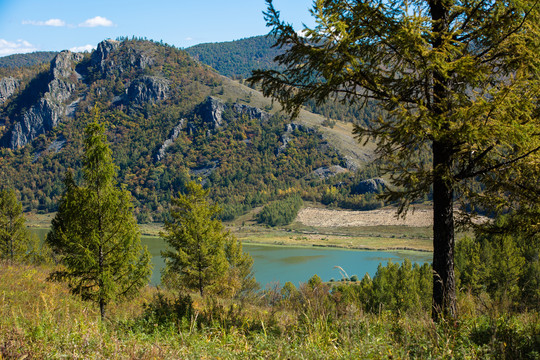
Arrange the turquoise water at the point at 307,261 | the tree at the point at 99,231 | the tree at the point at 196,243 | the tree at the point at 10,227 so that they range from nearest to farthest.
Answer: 1. the tree at the point at 99,231
2. the tree at the point at 196,243
3. the tree at the point at 10,227
4. the turquoise water at the point at 307,261

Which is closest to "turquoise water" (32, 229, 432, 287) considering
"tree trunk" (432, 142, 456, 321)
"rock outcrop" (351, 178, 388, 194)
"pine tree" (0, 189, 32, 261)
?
"pine tree" (0, 189, 32, 261)

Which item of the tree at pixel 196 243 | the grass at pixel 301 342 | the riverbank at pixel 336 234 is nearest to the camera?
the grass at pixel 301 342

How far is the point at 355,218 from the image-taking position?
147m

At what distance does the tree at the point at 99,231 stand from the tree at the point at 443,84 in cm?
719

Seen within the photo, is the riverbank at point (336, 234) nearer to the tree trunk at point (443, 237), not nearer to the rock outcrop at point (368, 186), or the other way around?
the rock outcrop at point (368, 186)

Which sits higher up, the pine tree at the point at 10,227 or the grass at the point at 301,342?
the grass at the point at 301,342

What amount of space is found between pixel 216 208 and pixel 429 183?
16637 millimetres

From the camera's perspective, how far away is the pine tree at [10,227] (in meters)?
27.9

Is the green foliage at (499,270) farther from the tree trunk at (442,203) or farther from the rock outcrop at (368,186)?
the rock outcrop at (368,186)

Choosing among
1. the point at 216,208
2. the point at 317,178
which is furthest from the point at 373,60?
the point at 317,178

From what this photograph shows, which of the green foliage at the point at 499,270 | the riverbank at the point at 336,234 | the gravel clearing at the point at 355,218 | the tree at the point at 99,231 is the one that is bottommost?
the riverbank at the point at 336,234

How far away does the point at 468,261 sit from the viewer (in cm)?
3378

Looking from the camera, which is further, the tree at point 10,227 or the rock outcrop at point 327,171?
the rock outcrop at point 327,171

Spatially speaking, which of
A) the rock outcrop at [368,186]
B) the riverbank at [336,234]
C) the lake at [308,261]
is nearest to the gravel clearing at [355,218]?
the riverbank at [336,234]
